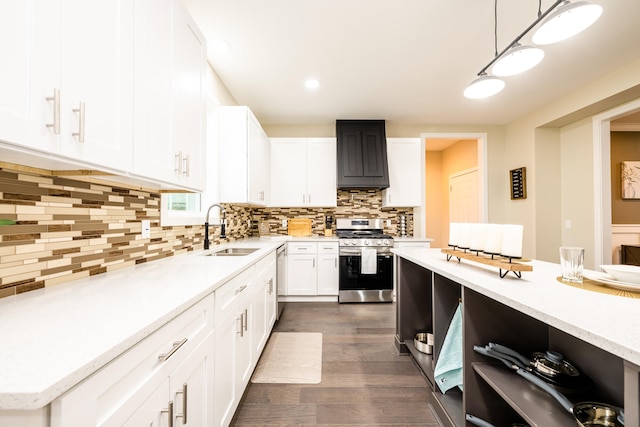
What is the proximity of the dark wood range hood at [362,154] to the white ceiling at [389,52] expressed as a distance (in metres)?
0.34

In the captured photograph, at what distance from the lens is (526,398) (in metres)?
1.03

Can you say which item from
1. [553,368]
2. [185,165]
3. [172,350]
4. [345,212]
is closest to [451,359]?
[553,368]

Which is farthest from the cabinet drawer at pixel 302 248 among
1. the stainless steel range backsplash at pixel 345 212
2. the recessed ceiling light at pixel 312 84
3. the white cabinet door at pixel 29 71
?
the white cabinet door at pixel 29 71

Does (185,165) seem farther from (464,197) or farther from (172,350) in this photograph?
(464,197)

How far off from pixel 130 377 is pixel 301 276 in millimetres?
3186

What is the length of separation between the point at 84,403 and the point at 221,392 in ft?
3.00

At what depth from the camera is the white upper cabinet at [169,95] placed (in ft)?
3.99

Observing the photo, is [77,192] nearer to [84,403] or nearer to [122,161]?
[122,161]

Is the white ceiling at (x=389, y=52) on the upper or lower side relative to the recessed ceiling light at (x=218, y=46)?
upper

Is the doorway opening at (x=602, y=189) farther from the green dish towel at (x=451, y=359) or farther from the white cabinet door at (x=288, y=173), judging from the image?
the white cabinet door at (x=288, y=173)

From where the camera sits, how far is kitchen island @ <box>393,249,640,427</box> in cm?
70

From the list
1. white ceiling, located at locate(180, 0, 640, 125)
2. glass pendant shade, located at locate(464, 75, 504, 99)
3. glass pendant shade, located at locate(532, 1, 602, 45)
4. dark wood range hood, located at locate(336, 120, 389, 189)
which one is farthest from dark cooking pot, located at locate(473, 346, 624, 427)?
dark wood range hood, located at locate(336, 120, 389, 189)

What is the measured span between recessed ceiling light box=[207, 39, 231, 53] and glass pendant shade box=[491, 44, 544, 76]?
2.14 m

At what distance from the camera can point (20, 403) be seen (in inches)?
17.8
